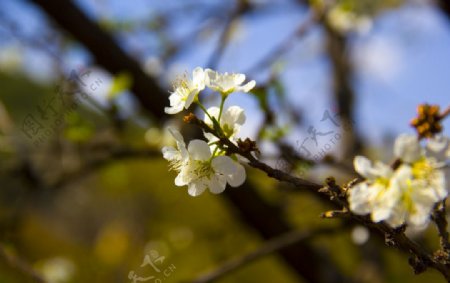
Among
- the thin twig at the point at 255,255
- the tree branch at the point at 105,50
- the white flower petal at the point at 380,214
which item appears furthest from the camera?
the tree branch at the point at 105,50

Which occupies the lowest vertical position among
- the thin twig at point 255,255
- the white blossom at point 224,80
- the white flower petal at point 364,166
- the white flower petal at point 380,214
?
the white flower petal at point 380,214

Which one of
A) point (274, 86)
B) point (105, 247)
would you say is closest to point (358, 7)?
point (274, 86)

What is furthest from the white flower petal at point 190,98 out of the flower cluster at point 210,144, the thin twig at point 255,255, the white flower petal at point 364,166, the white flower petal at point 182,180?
the thin twig at point 255,255

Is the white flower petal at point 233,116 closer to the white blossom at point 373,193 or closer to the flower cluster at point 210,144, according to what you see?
the flower cluster at point 210,144

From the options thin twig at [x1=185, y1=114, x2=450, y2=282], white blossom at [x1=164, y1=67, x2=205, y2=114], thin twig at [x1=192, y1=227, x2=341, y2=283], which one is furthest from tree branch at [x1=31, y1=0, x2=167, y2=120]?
thin twig at [x1=185, y1=114, x2=450, y2=282]

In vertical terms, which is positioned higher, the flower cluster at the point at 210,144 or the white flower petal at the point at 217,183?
the flower cluster at the point at 210,144

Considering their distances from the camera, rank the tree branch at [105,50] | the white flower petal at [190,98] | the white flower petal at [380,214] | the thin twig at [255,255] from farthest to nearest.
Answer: the tree branch at [105,50]
the thin twig at [255,255]
the white flower petal at [190,98]
the white flower petal at [380,214]

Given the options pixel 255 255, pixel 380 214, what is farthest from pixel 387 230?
pixel 255 255

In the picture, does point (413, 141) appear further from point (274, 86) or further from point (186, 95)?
point (274, 86)
